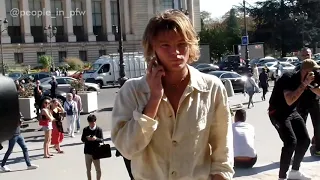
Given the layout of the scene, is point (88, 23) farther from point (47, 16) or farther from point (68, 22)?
point (47, 16)

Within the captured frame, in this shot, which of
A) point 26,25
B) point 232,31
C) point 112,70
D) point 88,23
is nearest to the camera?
point 112,70

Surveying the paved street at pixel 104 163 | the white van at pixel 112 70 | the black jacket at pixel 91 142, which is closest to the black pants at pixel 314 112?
the paved street at pixel 104 163

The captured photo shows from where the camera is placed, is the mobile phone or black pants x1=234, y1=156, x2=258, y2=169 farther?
black pants x1=234, y1=156, x2=258, y2=169

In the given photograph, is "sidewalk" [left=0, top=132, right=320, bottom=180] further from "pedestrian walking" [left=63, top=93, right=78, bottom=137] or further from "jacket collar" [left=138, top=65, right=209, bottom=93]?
"jacket collar" [left=138, top=65, right=209, bottom=93]

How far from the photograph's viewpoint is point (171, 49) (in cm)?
253

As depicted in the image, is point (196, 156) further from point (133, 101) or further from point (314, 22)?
point (314, 22)

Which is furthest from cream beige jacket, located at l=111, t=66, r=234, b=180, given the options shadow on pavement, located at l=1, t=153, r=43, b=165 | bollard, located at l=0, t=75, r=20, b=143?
shadow on pavement, located at l=1, t=153, r=43, b=165

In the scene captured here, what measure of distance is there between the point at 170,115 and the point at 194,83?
20 centimetres

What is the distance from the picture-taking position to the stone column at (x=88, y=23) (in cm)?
8144

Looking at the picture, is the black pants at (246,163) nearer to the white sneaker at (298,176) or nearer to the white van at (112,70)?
the white sneaker at (298,176)

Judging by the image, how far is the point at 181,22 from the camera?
2.54m

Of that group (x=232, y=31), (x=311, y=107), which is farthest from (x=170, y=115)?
(x=232, y=31)

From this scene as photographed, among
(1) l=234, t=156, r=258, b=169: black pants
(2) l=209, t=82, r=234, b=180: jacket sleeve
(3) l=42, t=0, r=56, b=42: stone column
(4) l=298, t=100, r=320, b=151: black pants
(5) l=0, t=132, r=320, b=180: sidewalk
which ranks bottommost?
(5) l=0, t=132, r=320, b=180: sidewalk

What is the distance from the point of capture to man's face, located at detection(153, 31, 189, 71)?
2521 millimetres
